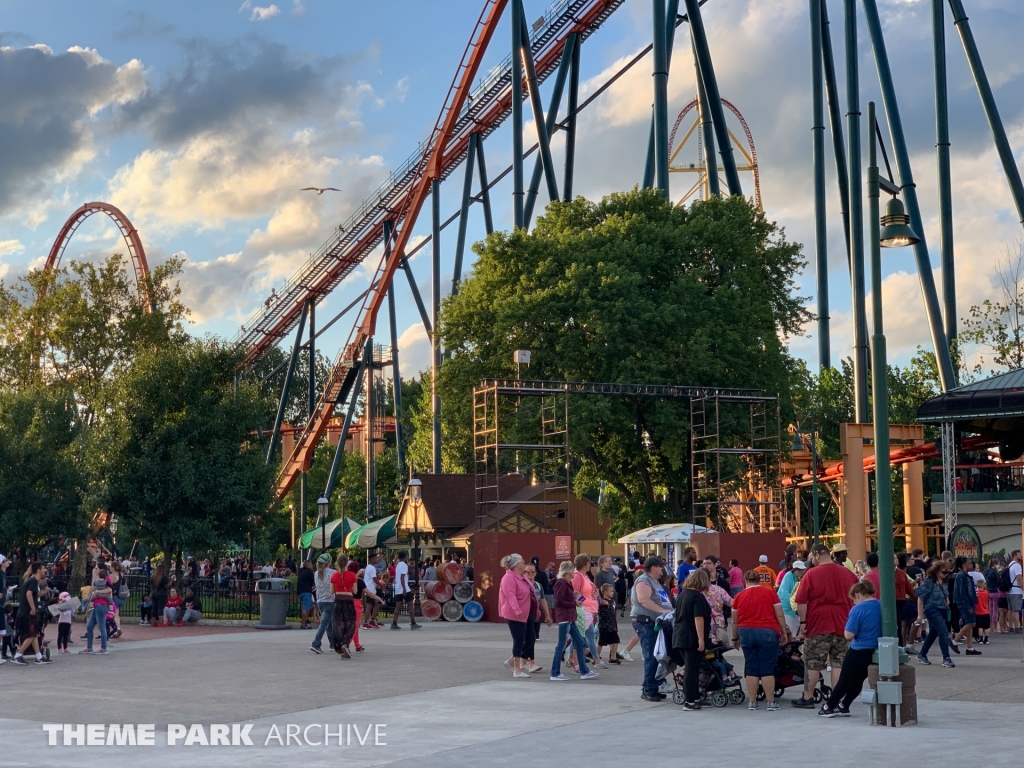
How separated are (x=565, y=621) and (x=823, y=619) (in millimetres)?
4037

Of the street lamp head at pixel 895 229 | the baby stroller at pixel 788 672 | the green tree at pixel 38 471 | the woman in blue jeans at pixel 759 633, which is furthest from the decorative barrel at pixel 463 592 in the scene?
the street lamp head at pixel 895 229

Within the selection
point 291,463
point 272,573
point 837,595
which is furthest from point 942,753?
point 291,463

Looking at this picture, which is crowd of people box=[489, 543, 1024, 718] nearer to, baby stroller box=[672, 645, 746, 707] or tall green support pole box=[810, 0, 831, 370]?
baby stroller box=[672, 645, 746, 707]

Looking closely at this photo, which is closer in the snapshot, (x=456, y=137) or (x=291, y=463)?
(x=456, y=137)

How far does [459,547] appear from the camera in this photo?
4103cm

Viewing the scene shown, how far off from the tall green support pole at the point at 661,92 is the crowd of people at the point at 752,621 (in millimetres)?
19216

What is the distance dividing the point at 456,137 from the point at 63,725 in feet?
112

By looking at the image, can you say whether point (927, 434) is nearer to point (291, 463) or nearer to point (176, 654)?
point (291, 463)

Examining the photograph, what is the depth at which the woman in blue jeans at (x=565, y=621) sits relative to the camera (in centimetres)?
1506

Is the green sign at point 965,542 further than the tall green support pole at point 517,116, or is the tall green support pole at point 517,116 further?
the tall green support pole at point 517,116

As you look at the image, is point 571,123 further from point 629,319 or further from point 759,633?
point 759,633

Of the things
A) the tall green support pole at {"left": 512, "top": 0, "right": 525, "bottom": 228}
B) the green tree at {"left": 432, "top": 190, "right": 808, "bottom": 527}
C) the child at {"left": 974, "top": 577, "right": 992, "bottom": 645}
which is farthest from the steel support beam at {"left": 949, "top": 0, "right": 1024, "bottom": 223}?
the child at {"left": 974, "top": 577, "right": 992, "bottom": 645}

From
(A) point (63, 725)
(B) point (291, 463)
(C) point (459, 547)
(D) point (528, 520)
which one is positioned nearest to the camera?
(A) point (63, 725)

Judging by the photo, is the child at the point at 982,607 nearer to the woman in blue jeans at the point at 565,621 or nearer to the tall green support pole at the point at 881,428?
the woman in blue jeans at the point at 565,621
